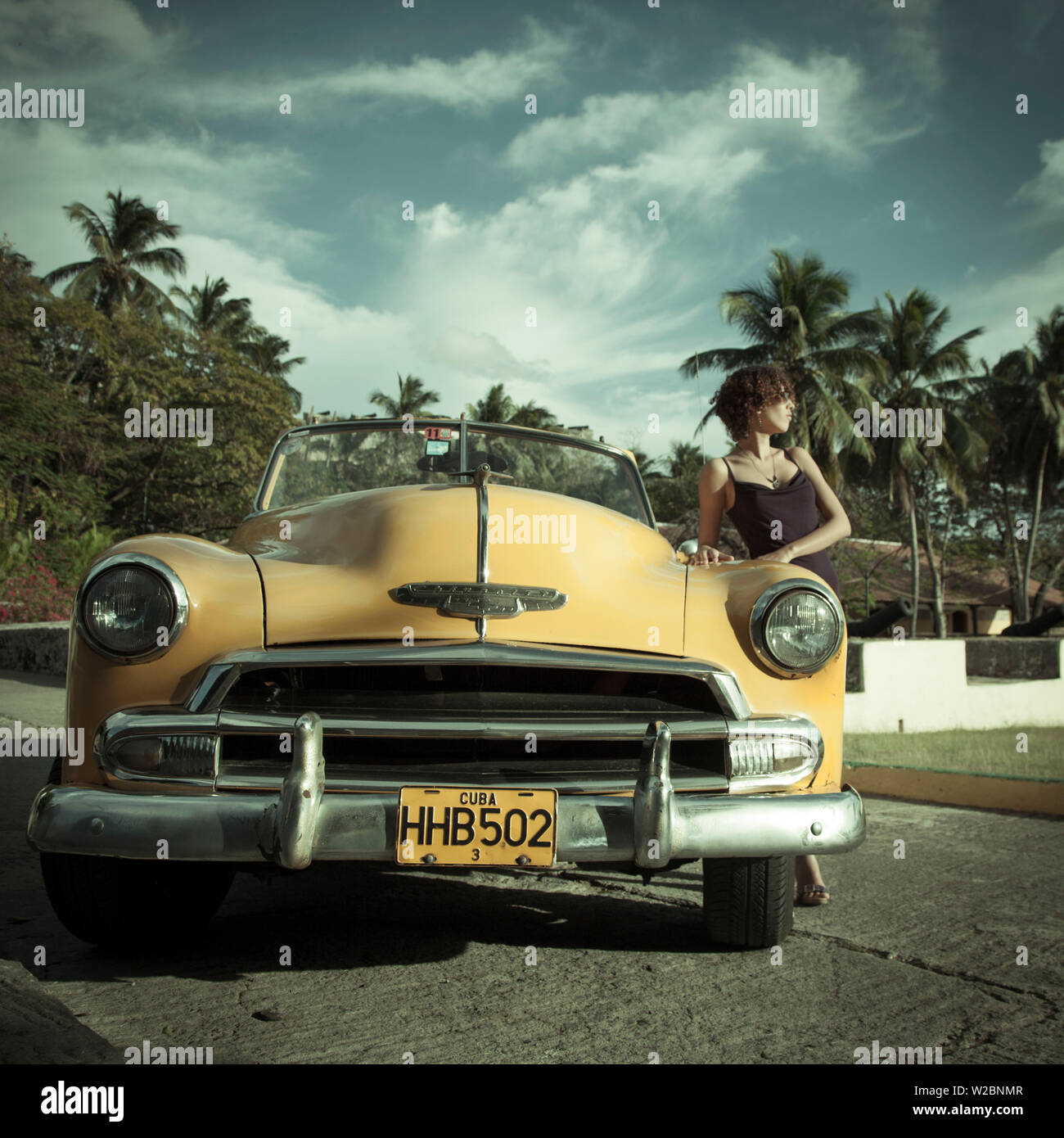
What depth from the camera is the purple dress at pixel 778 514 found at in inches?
139

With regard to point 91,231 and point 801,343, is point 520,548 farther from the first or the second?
point 91,231

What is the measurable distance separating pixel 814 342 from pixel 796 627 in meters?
24.5

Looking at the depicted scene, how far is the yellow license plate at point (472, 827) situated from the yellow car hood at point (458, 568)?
0.41 m

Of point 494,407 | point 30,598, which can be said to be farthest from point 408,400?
point 30,598

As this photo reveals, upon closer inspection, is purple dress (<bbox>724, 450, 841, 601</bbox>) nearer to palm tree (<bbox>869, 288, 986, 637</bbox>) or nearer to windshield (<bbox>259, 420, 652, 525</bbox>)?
windshield (<bbox>259, 420, 652, 525</bbox>)

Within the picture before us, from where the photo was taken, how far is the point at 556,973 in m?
2.55

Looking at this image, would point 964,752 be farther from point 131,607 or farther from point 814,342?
point 814,342

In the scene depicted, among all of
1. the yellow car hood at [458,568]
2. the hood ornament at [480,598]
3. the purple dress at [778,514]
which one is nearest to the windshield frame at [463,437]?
the purple dress at [778,514]

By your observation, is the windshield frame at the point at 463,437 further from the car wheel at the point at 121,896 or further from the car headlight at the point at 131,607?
the car wheel at the point at 121,896

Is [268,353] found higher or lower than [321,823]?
higher

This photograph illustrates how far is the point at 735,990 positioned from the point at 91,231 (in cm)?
3157

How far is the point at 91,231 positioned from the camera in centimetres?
2900
